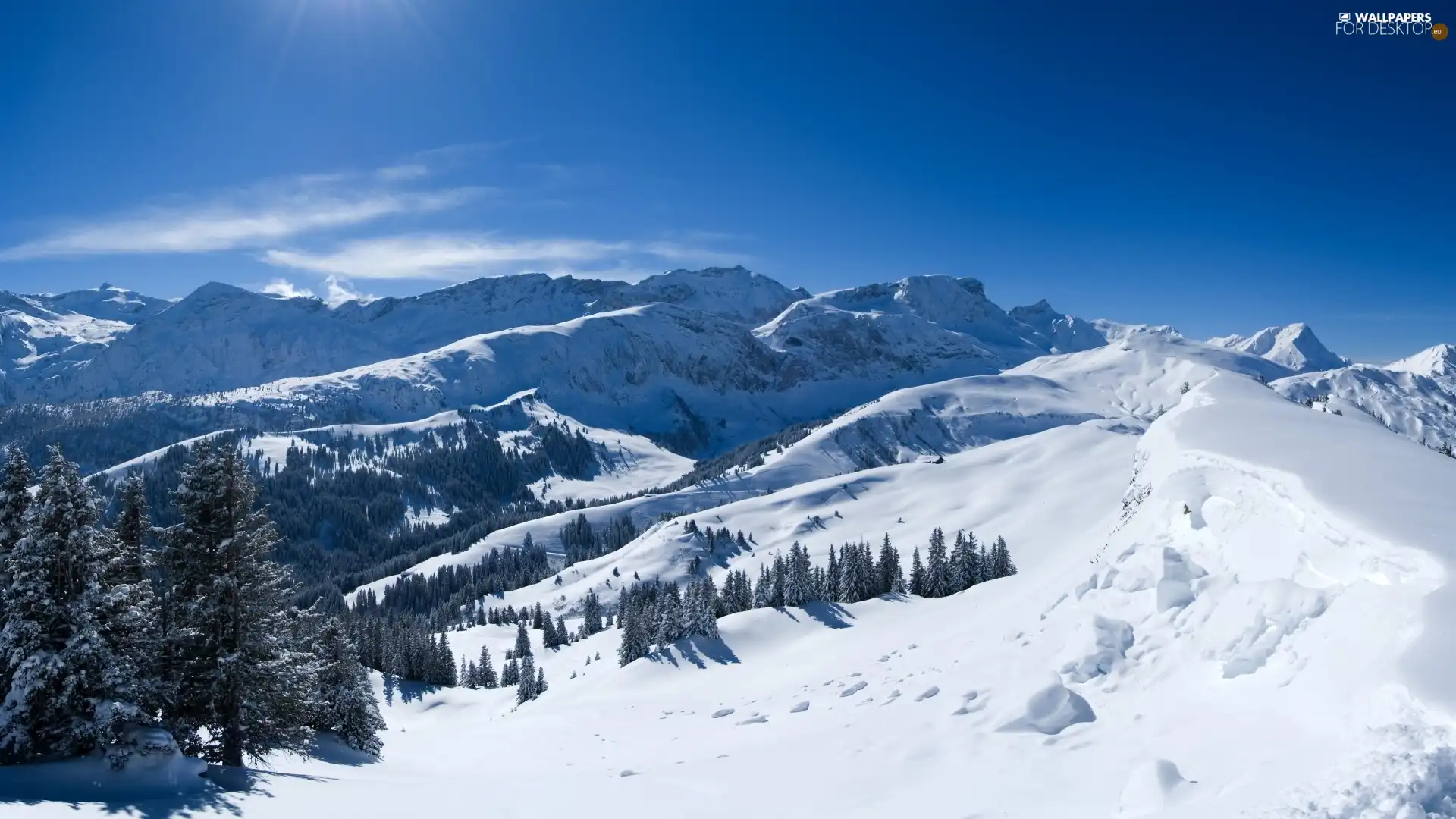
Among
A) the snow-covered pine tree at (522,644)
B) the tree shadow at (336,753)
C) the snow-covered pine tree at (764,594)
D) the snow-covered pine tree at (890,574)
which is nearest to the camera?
the tree shadow at (336,753)

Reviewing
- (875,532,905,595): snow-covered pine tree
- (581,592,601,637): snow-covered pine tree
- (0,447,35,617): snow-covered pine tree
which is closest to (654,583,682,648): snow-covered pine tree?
(875,532,905,595): snow-covered pine tree

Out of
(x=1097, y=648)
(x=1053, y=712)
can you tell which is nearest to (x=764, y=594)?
(x=1097, y=648)

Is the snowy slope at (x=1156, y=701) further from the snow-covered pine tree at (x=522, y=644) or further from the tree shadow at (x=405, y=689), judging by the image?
the snow-covered pine tree at (x=522, y=644)

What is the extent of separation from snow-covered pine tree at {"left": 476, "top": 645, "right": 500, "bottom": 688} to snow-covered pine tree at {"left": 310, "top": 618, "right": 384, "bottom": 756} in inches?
2072

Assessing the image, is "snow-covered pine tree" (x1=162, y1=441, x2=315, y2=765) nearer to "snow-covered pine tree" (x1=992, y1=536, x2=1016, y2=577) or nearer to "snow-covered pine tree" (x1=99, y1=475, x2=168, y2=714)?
"snow-covered pine tree" (x1=99, y1=475, x2=168, y2=714)

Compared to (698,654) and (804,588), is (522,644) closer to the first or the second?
(698,654)

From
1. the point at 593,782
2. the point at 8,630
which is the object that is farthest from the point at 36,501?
the point at 593,782

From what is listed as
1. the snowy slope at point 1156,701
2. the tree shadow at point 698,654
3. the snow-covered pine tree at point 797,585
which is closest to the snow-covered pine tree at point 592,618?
the snow-covered pine tree at point 797,585

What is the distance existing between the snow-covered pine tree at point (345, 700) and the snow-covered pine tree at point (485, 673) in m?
52.6

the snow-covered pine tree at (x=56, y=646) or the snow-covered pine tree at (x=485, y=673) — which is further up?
the snow-covered pine tree at (x=56, y=646)

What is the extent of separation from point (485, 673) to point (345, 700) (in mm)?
55502

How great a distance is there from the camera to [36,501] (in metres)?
17.5

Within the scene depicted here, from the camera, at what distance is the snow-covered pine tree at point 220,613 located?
20219mm

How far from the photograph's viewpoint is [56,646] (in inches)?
666
